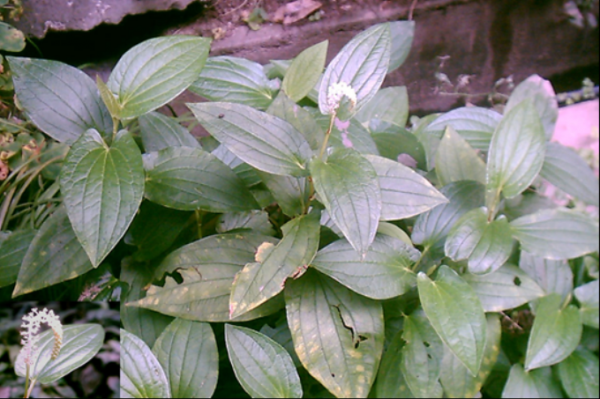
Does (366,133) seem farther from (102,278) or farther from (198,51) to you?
(102,278)

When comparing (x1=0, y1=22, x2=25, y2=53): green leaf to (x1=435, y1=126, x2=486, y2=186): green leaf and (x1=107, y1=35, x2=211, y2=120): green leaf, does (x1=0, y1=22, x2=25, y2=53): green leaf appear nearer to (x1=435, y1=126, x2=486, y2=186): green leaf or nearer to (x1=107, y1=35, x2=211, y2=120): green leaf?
(x1=107, y1=35, x2=211, y2=120): green leaf

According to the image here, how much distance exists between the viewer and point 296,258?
0.59 m

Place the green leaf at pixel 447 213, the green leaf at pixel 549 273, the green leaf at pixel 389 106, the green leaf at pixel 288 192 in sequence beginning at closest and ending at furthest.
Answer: the green leaf at pixel 288 192, the green leaf at pixel 447 213, the green leaf at pixel 549 273, the green leaf at pixel 389 106

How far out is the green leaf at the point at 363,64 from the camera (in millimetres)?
682

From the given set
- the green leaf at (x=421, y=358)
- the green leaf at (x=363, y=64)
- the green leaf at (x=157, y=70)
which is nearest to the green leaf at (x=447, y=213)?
the green leaf at (x=421, y=358)

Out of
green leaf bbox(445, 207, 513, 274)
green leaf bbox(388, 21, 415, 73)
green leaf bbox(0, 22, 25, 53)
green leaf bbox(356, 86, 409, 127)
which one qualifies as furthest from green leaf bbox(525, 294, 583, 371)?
green leaf bbox(0, 22, 25, 53)

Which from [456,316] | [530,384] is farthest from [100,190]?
[530,384]

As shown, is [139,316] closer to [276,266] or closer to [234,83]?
[276,266]

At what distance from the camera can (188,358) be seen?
23.3 inches

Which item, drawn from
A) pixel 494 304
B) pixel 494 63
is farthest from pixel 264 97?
pixel 494 63

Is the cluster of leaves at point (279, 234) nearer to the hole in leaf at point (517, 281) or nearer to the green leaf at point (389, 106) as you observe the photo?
the hole in leaf at point (517, 281)

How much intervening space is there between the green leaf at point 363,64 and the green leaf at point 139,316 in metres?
0.43

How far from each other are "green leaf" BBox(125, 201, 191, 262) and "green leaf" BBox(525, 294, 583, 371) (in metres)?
0.70

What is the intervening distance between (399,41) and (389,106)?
15cm
